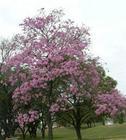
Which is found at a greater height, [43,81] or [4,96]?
[4,96]

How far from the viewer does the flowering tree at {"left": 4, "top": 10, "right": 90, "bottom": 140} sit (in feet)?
99.8

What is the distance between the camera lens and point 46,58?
30.7 metres

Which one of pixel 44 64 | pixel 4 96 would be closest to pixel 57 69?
pixel 44 64

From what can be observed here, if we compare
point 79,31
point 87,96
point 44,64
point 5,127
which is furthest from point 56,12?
point 5,127

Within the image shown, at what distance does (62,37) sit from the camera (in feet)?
104

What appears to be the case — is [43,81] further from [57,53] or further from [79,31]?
[79,31]

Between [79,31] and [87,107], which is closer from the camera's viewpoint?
[79,31]

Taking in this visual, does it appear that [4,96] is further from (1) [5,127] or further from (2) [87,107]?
(2) [87,107]

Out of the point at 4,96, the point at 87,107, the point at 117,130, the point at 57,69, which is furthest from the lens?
the point at 117,130

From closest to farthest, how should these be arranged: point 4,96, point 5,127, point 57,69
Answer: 1. point 57,69
2. point 4,96
3. point 5,127

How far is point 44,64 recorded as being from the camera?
3044cm

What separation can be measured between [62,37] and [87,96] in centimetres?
634

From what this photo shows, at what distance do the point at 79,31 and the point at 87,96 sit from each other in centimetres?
593

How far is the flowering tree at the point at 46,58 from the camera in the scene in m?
30.4
